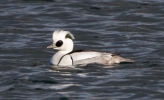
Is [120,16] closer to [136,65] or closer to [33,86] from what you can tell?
[136,65]

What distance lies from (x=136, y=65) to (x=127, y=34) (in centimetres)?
416

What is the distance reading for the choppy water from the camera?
709 inches

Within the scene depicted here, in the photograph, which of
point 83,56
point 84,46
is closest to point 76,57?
point 83,56

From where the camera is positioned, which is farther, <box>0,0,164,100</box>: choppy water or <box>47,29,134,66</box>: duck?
<box>47,29,134,66</box>: duck

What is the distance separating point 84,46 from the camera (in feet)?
77.0

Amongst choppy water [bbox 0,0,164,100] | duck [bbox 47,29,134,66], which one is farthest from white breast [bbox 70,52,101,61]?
choppy water [bbox 0,0,164,100]

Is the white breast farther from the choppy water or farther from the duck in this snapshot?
the choppy water

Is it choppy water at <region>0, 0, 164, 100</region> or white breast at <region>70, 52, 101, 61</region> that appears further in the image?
white breast at <region>70, 52, 101, 61</region>

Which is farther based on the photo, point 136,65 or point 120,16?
point 120,16

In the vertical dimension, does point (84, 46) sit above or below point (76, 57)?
below

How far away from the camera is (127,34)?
24578 mm

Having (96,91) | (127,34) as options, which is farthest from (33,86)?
(127,34)

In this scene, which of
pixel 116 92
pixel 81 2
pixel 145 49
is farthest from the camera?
pixel 81 2

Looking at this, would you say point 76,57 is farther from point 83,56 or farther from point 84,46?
point 84,46
